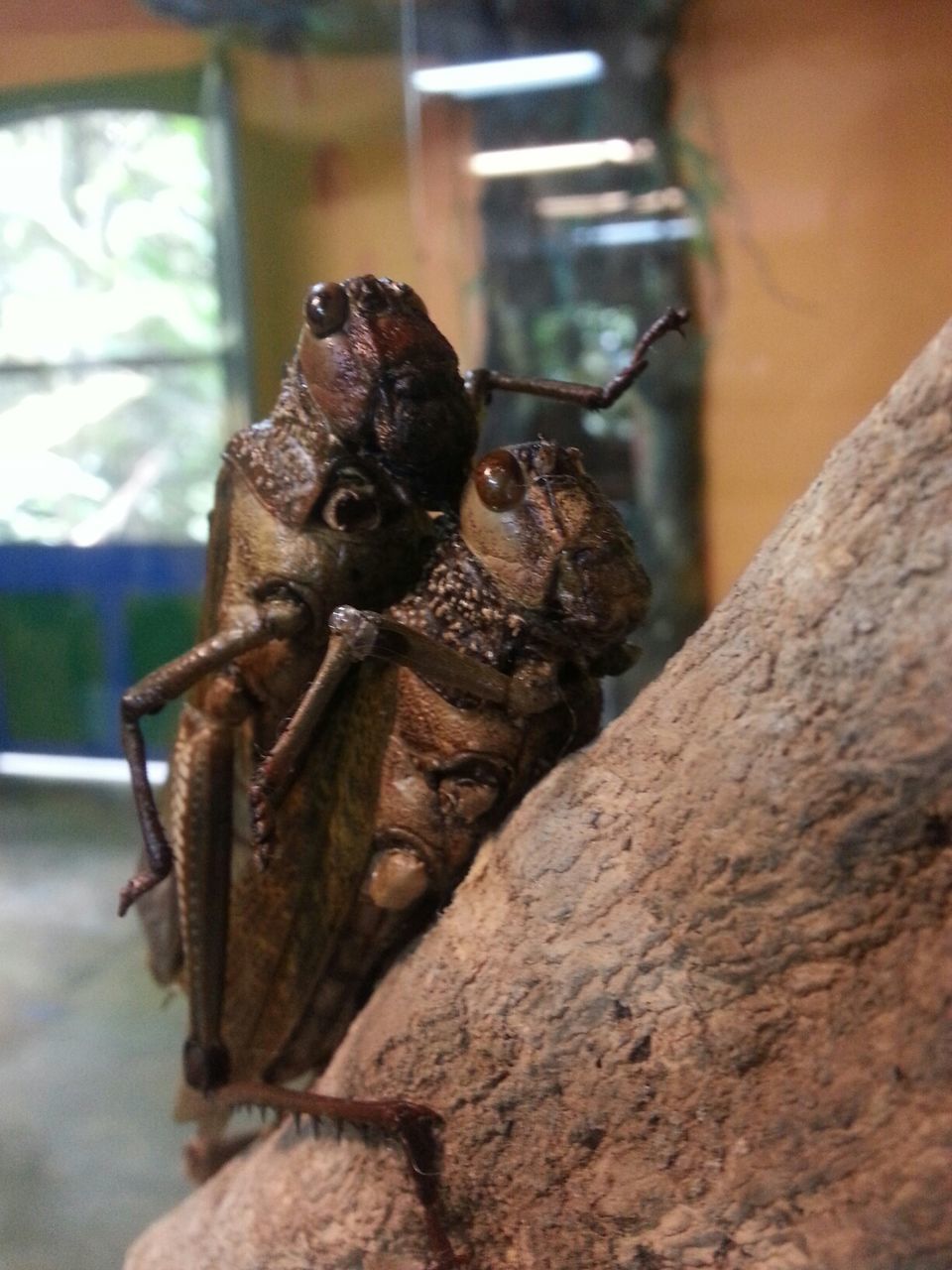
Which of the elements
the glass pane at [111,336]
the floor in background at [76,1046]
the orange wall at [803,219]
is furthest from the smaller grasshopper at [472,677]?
the orange wall at [803,219]

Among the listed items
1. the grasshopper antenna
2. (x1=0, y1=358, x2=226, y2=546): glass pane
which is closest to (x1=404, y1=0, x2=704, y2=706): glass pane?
(x1=0, y1=358, x2=226, y2=546): glass pane

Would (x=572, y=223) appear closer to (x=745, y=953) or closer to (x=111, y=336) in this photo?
(x=111, y=336)

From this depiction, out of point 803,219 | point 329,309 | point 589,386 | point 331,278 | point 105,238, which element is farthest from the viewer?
point 803,219

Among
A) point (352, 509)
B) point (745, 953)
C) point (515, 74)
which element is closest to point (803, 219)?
point (515, 74)

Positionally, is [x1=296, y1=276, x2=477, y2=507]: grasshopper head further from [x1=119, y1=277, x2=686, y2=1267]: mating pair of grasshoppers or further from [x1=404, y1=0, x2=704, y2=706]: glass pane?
[x1=404, y1=0, x2=704, y2=706]: glass pane

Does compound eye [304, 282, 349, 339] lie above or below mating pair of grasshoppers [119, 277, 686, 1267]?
above

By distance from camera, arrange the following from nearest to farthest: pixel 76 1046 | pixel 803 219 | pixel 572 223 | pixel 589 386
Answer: pixel 589 386 → pixel 76 1046 → pixel 803 219 → pixel 572 223
